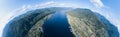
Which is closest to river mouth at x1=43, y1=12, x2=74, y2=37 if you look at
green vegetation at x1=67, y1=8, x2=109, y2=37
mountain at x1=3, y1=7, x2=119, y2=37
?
mountain at x1=3, y1=7, x2=119, y2=37

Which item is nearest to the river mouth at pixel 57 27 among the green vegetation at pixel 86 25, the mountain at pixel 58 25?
the mountain at pixel 58 25

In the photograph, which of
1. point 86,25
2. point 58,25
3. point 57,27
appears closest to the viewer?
point 57,27

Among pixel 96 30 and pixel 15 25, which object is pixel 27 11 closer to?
pixel 15 25

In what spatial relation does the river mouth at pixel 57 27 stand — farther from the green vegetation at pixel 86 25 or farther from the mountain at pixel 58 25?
the green vegetation at pixel 86 25

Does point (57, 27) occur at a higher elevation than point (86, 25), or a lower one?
lower

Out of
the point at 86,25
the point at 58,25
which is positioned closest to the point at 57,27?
the point at 58,25

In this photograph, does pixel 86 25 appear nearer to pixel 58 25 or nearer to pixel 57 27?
pixel 58 25

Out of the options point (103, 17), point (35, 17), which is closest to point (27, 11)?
point (35, 17)
